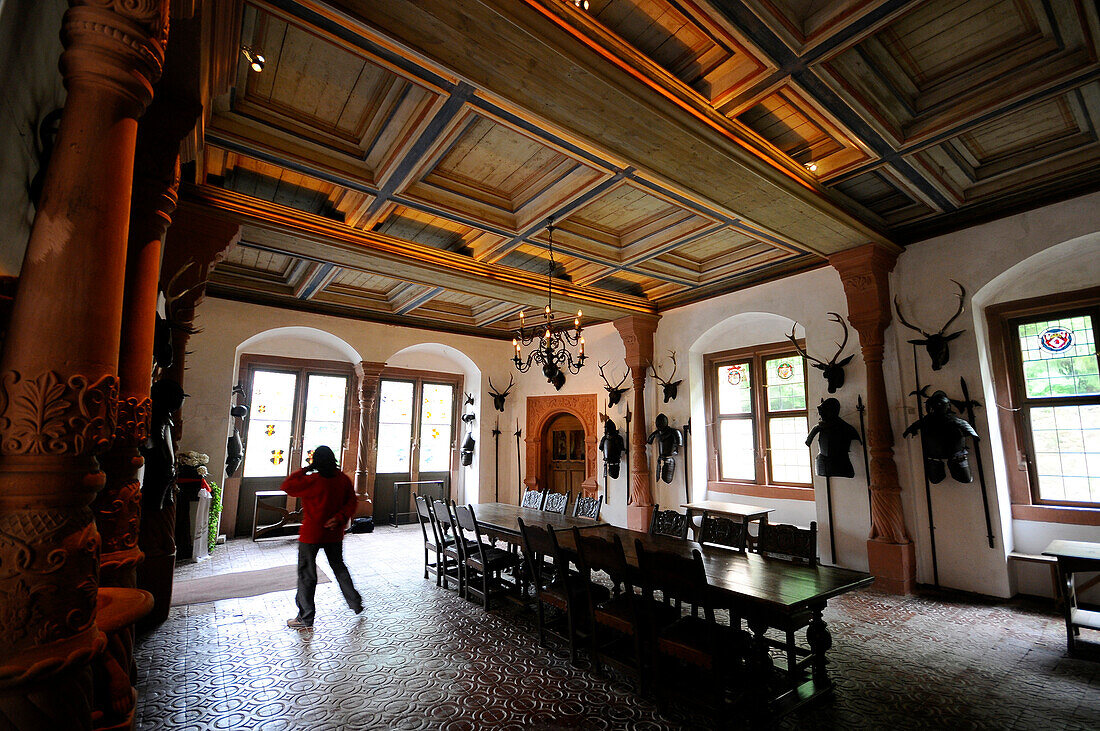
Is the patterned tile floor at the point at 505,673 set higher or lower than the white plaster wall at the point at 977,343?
lower

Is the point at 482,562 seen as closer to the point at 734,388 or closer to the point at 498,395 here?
the point at 734,388

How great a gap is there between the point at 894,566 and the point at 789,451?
6.16 ft

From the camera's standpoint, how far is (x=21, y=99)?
156 cm

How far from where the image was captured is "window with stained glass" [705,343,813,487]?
6488 millimetres

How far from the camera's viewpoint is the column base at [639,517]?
7.30 meters

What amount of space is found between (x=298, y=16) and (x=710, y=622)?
3588mm

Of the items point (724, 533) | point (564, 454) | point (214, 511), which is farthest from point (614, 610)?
point (564, 454)

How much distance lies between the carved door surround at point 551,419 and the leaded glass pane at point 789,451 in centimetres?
291

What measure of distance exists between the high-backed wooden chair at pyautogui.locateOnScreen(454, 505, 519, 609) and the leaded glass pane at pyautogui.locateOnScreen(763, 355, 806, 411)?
4067 millimetres

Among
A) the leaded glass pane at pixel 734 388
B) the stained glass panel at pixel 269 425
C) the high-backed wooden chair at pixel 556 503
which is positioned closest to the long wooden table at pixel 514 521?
the high-backed wooden chair at pixel 556 503

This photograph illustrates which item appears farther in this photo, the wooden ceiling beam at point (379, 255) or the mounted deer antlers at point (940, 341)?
the mounted deer antlers at point (940, 341)

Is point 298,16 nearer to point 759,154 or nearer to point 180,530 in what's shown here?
point 759,154

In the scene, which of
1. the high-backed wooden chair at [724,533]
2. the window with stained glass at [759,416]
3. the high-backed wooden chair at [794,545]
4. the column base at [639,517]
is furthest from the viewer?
the column base at [639,517]

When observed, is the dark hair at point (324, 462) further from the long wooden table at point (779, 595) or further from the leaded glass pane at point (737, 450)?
the leaded glass pane at point (737, 450)
